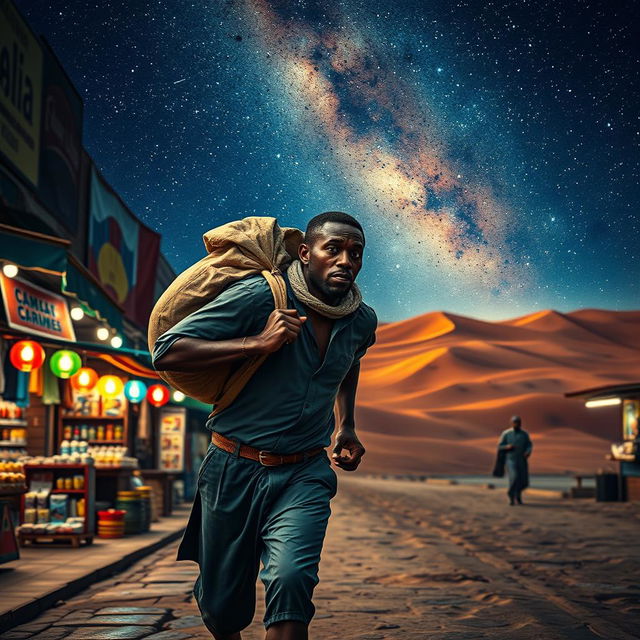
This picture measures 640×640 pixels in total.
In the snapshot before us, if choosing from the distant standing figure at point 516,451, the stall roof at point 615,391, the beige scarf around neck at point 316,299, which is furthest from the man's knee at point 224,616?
the stall roof at point 615,391

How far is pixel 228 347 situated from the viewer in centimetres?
386

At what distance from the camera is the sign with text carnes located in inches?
462

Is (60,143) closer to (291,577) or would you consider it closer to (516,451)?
(516,451)

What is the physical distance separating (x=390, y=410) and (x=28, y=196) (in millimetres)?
96370

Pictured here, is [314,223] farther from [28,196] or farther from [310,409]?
[28,196]

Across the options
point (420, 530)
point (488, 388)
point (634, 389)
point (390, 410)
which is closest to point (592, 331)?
point (488, 388)

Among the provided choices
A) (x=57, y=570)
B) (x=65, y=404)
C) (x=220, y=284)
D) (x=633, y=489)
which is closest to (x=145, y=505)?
(x=65, y=404)

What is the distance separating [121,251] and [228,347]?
19333 millimetres

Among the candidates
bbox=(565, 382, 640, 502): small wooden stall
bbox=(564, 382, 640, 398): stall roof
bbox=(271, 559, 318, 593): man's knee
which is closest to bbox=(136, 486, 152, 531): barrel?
bbox=(271, 559, 318, 593): man's knee

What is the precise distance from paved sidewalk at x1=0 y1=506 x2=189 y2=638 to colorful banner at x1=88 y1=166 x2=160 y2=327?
26.2 feet

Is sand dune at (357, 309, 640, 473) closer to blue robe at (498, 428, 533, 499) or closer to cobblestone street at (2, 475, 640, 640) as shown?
blue robe at (498, 428, 533, 499)

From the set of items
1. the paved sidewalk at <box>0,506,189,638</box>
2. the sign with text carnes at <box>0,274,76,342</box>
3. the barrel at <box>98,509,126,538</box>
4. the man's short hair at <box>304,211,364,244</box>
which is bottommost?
the paved sidewalk at <box>0,506,189,638</box>

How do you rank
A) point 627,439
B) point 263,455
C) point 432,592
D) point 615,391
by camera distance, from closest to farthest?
point 263,455 < point 432,592 < point 615,391 < point 627,439

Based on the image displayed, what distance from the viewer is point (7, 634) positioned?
676 cm
